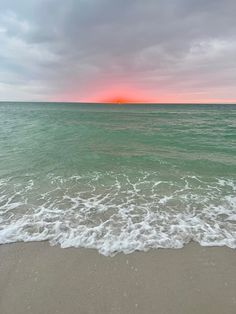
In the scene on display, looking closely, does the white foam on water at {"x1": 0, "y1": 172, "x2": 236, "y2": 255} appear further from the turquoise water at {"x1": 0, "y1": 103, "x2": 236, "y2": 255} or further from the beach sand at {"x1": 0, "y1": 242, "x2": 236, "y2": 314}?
the beach sand at {"x1": 0, "y1": 242, "x2": 236, "y2": 314}

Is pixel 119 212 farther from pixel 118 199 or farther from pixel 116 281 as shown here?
pixel 116 281

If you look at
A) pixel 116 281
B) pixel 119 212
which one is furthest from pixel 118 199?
pixel 116 281

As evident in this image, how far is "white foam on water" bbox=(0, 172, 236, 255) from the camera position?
4.26 metres

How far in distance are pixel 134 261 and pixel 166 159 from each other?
→ 7.01 meters

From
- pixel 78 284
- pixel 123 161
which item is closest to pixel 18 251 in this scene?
pixel 78 284

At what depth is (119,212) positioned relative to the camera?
5.30m

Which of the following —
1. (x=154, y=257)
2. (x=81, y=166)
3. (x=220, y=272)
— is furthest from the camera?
(x=81, y=166)

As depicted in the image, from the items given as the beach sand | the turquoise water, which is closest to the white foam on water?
the turquoise water

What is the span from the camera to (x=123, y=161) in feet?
32.0

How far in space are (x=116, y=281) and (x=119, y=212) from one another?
2130 mm

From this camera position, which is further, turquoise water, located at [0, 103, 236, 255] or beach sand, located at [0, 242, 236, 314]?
turquoise water, located at [0, 103, 236, 255]

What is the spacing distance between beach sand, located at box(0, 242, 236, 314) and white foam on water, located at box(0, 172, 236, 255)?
293mm

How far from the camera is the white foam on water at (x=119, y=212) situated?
426 centimetres

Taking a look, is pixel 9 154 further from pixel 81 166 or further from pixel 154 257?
pixel 154 257
